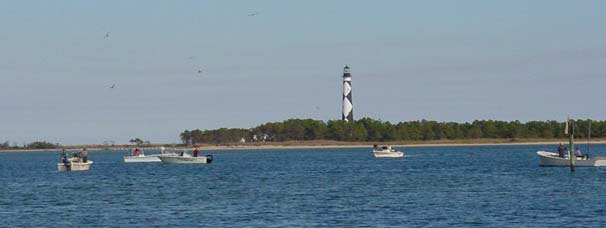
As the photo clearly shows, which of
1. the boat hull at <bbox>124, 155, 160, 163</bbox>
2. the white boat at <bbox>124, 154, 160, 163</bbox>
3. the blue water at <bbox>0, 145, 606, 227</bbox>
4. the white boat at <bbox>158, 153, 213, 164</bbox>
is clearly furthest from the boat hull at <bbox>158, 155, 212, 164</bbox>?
the blue water at <bbox>0, 145, 606, 227</bbox>

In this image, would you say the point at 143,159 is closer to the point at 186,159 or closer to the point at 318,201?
the point at 186,159

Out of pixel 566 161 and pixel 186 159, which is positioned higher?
pixel 186 159

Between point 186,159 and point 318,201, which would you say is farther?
point 186,159

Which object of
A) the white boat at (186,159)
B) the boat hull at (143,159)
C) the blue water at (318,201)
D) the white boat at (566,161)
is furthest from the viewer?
the boat hull at (143,159)

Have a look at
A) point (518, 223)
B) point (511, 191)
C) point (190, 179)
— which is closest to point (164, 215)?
point (518, 223)

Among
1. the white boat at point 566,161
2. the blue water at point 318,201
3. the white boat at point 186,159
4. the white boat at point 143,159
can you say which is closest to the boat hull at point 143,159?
the white boat at point 143,159

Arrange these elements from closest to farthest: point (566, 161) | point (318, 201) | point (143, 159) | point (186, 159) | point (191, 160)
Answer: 1. point (318, 201)
2. point (566, 161)
3. point (191, 160)
4. point (186, 159)
5. point (143, 159)

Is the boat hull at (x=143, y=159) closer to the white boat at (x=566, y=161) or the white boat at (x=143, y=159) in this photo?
the white boat at (x=143, y=159)

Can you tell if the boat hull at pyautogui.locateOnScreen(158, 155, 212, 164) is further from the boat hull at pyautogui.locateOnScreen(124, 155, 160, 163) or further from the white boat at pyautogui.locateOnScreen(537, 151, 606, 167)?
the white boat at pyautogui.locateOnScreen(537, 151, 606, 167)

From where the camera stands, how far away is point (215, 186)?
80625 millimetres

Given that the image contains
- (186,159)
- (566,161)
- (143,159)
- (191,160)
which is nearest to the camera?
(566,161)

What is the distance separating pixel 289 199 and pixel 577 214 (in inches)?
687

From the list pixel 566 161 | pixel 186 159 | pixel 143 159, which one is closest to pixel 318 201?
pixel 566 161

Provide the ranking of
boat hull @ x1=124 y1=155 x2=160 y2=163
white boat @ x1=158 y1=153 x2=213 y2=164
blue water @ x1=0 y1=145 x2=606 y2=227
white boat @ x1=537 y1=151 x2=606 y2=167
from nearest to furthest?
1. blue water @ x1=0 y1=145 x2=606 y2=227
2. white boat @ x1=537 y1=151 x2=606 y2=167
3. white boat @ x1=158 y1=153 x2=213 y2=164
4. boat hull @ x1=124 y1=155 x2=160 y2=163
